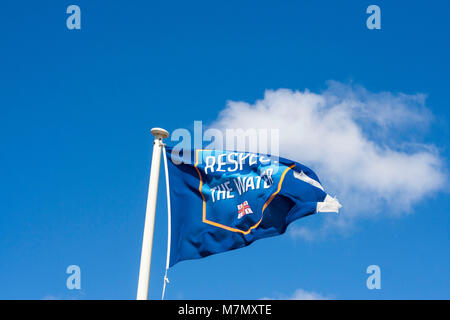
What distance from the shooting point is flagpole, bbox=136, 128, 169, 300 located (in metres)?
14.4

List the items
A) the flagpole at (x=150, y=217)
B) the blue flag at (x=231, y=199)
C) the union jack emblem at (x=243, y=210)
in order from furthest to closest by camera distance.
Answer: the union jack emblem at (x=243, y=210), the blue flag at (x=231, y=199), the flagpole at (x=150, y=217)

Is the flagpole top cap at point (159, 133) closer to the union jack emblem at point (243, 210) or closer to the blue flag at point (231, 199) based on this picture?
the blue flag at point (231, 199)

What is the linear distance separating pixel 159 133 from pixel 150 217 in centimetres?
235

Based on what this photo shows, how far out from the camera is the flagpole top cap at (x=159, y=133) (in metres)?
16.3

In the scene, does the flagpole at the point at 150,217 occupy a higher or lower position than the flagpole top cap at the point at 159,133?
lower

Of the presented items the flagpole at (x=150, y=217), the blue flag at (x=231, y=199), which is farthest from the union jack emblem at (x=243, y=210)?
the flagpole at (x=150, y=217)

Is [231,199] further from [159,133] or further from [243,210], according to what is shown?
[159,133]

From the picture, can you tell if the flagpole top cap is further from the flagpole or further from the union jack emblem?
the union jack emblem

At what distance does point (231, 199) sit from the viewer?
16797 mm

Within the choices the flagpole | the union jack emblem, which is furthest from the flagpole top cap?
the union jack emblem

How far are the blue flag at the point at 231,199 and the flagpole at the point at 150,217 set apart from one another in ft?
1.54
